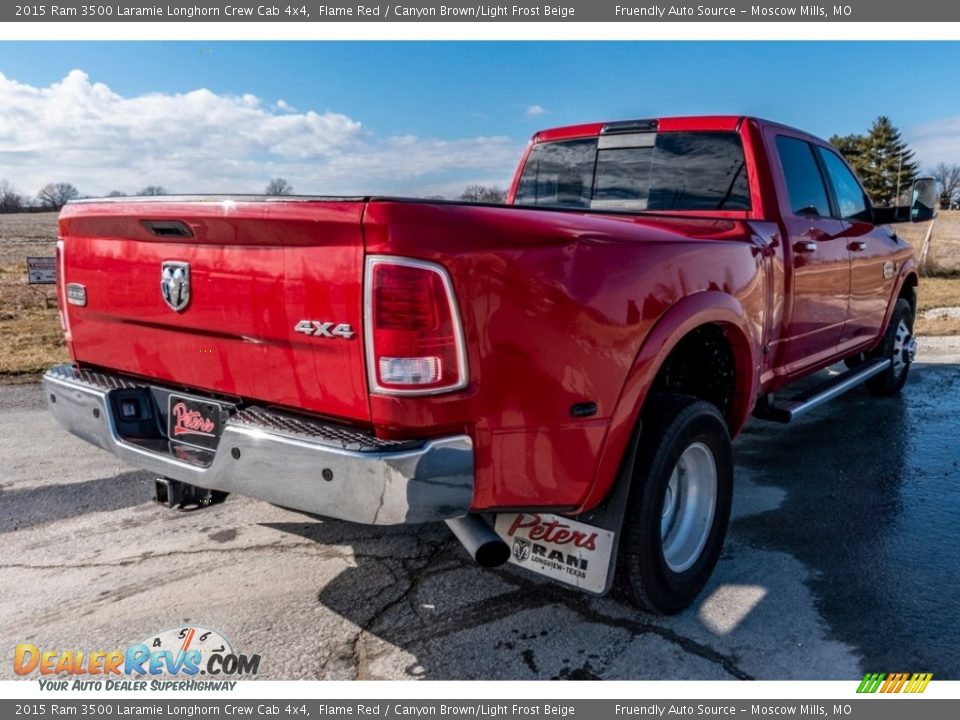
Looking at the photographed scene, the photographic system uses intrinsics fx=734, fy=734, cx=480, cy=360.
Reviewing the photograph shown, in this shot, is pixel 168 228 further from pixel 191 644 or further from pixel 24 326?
pixel 24 326

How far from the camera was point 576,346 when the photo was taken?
2.34 meters

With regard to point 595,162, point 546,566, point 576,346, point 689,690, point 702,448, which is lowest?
point 689,690

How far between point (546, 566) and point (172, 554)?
1810 mm

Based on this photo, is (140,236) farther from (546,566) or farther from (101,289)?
(546,566)

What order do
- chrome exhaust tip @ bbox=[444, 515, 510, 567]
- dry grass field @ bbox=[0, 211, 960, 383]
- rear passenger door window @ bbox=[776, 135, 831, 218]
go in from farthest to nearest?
dry grass field @ bbox=[0, 211, 960, 383] < rear passenger door window @ bbox=[776, 135, 831, 218] < chrome exhaust tip @ bbox=[444, 515, 510, 567]

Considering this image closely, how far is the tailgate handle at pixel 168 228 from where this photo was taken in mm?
2539

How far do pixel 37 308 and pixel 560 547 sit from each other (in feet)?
37.8

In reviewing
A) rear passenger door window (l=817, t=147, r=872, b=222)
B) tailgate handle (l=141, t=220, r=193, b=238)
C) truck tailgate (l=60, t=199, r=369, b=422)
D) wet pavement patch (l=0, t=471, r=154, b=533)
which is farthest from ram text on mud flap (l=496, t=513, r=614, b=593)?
rear passenger door window (l=817, t=147, r=872, b=222)

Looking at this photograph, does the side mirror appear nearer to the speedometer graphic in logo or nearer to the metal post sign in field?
the speedometer graphic in logo

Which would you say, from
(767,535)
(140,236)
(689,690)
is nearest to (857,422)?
(767,535)

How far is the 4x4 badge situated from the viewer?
259 centimetres

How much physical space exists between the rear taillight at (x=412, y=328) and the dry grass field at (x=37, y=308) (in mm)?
6324

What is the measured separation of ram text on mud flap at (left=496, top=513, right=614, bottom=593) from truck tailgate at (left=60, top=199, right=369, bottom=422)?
833mm

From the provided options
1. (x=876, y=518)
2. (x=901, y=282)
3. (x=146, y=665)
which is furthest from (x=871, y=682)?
(x=901, y=282)
